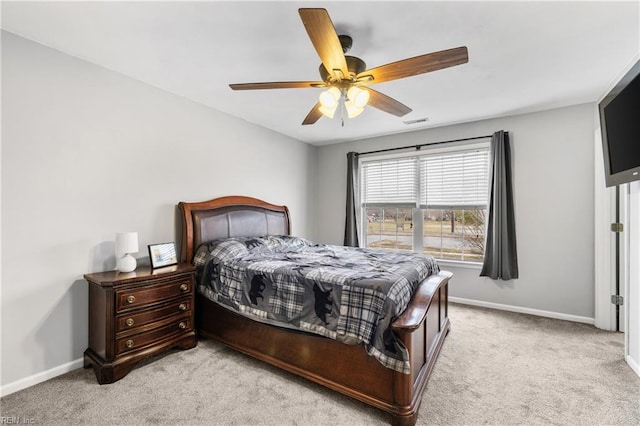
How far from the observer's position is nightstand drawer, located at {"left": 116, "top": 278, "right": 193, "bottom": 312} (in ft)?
7.15

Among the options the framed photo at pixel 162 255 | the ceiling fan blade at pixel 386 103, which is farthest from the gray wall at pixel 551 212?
the framed photo at pixel 162 255

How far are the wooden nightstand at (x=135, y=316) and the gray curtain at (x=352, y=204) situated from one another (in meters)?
2.74

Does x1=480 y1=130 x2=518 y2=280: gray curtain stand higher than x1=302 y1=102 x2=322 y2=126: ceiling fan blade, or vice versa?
x1=302 y1=102 x2=322 y2=126: ceiling fan blade

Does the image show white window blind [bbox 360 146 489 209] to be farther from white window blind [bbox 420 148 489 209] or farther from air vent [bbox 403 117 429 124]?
air vent [bbox 403 117 429 124]

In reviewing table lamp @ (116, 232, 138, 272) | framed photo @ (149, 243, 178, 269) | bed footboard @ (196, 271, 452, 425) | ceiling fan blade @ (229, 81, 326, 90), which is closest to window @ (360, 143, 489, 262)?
bed footboard @ (196, 271, 452, 425)

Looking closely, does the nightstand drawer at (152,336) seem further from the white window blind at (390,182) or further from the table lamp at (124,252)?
the white window blind at (390,182)

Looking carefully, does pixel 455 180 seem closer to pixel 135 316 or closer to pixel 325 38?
pixel 325 38

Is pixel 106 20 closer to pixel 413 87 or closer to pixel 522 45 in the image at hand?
pixel 413 87

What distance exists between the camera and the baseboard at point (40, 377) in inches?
78.5

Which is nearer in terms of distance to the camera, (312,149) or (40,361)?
(40,361)

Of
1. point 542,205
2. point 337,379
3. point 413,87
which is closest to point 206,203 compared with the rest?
point 337,379

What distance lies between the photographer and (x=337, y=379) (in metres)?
1.98

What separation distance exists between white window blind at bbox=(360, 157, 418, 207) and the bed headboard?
149 centimetres

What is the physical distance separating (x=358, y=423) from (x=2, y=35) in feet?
11.5
